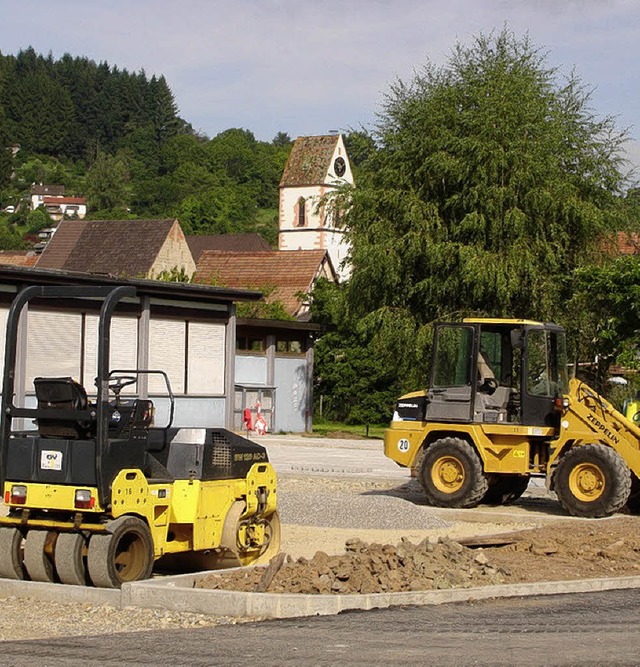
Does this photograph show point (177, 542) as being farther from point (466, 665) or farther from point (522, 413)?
point (522, 413)

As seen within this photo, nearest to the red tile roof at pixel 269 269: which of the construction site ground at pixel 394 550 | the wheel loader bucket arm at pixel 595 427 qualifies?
the construction site ground at pixel 394 550

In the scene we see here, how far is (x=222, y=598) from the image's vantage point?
11133 millimetres

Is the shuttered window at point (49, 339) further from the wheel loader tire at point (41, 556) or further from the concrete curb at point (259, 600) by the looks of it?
the concrete curb at point (259, 600)

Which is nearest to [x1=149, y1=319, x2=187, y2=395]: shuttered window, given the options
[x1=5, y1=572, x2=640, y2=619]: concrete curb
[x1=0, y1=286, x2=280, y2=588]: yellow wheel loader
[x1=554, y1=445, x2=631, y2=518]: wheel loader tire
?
[x1=554, y1=445, x2=631, y2=518]: wheel loader tire

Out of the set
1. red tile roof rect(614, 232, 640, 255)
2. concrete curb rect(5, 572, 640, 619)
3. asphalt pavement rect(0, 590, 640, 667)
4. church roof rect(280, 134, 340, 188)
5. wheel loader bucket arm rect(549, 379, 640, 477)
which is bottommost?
asphalt pavement rect(0, 590, 640, 667)

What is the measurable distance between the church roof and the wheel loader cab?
302 feet

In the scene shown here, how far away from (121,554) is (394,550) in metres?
2.60

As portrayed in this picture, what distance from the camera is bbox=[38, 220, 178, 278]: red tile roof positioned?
73000 mm

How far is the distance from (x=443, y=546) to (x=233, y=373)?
87.5 feet

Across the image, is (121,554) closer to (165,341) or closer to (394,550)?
(394,550)

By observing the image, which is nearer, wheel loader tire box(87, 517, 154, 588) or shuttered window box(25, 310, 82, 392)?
wheel loader tire box(87, 517, 154, 588)

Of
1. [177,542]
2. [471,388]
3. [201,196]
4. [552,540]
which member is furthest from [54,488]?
[201,196]

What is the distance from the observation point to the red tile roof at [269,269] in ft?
224

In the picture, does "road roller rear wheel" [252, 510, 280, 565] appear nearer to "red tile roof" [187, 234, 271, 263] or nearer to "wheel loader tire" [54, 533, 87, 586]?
"wheel loader tire" [54, 533, 87, 586]
